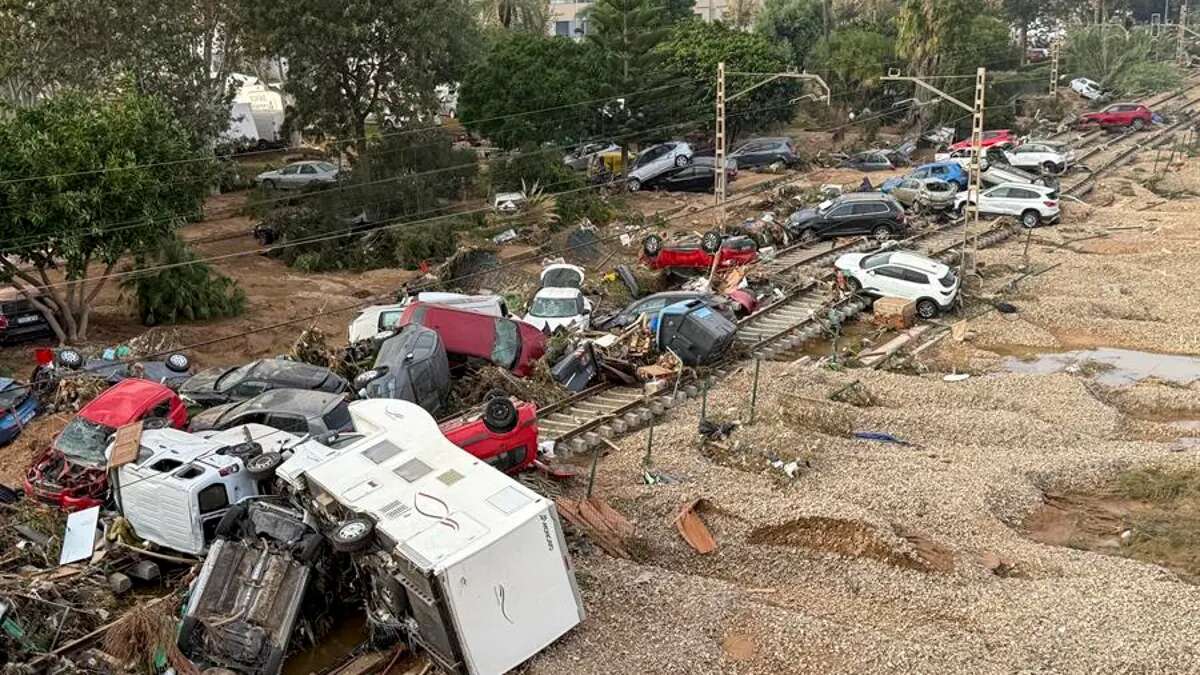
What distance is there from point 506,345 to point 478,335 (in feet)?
1.98

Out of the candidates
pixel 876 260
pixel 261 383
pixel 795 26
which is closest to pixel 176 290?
pixel 261 383

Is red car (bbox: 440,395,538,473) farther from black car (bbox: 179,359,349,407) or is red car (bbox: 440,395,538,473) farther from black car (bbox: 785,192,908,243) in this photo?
black car (bbox: 785,192,908,243)

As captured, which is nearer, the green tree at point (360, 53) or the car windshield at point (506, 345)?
the car windshield at point (506, 345)

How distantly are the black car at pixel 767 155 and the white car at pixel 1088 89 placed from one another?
3084 cm

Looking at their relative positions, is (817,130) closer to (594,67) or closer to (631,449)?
(594,67)

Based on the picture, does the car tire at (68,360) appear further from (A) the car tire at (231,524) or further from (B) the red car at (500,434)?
(A) the car tire at (231,524)

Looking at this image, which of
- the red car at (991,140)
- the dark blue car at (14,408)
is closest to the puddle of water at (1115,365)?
the dark blue car at (14,408)

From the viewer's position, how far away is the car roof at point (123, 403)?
1570cm

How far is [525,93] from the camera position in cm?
4203

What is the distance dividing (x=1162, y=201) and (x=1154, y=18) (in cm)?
8682

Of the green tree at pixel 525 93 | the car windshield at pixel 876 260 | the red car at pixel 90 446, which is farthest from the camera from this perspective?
the green tree at pixel 525 93

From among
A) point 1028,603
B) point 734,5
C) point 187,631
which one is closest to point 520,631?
point 187,631

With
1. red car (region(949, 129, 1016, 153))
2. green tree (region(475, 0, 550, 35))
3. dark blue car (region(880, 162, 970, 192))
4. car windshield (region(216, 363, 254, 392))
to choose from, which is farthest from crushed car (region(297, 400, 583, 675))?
green tree (region(475, 0, 550, 35))

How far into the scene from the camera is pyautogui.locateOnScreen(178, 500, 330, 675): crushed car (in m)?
10.7
